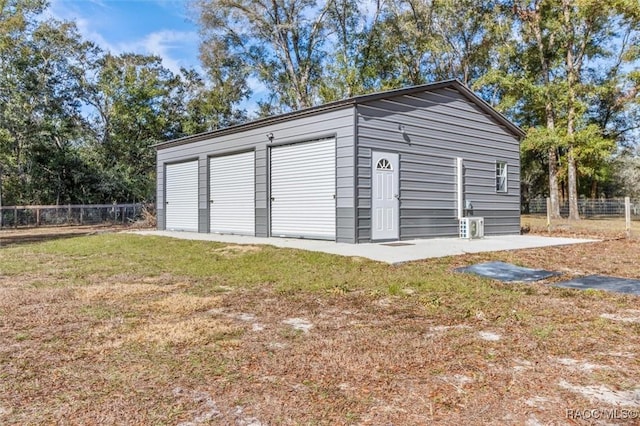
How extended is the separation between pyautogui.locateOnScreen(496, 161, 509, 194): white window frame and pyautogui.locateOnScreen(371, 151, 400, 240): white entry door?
4.23m

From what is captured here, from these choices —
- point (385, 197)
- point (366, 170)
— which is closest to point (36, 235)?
point (366, 170)

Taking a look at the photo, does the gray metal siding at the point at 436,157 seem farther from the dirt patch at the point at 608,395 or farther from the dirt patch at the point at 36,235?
the dirt patch at the point at 36,235

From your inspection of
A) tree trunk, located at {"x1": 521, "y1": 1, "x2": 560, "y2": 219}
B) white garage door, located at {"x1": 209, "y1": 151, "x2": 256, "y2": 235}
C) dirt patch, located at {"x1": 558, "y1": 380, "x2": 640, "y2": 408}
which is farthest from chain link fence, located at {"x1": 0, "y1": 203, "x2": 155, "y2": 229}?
tree trunk, located at {"x1": 521, "y1": 1, "x2": 560, "y2": 219}

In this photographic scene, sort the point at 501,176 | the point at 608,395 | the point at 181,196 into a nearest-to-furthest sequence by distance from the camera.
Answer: the point at 608,395, the point at 501,176, the point at 181,196

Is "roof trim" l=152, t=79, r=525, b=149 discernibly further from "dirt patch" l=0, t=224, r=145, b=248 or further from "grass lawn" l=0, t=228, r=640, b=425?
"grass lawn" l=0, t=228, r=640, b=425

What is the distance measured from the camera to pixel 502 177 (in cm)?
1234

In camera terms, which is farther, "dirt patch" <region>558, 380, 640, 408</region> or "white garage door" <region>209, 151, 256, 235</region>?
"white garage door" <region>209, 151, 256, 235</region>

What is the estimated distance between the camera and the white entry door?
9.16 m

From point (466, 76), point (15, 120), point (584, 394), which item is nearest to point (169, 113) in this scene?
point (15, 120)

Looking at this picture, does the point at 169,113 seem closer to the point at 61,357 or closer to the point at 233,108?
the point at 233,108

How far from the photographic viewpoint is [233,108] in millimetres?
27531

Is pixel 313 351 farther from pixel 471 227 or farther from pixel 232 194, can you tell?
pixel 232 194

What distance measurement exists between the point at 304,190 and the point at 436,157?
3323mm

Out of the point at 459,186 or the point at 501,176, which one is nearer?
the point at 459,186
